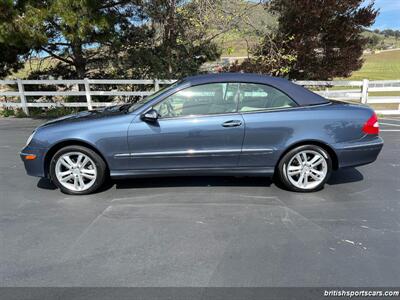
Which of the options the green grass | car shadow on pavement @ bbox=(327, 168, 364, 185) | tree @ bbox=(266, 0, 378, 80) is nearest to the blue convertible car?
car shadow on pavement @ bbox=(327, 168, 364, 185)

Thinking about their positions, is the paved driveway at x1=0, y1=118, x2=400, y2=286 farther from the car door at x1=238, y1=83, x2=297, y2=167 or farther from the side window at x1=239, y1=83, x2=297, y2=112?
the side window at x1=239, y1=83, x2=297, y2=112

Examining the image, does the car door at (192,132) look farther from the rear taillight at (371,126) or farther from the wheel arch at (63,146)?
the rear taillight at (371,126)

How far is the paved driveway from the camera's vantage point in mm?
2992

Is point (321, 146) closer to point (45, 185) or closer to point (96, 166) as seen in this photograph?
point (96, 166)

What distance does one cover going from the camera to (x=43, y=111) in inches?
512

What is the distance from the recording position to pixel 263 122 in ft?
14.9

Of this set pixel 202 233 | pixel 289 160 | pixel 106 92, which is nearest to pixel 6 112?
pixel 106 92

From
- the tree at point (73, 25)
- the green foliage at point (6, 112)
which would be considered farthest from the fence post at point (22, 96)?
the tree at point (73, 25)

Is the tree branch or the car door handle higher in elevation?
the tree branch

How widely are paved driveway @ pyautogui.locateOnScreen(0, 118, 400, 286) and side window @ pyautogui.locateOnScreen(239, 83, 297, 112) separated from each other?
1123mm

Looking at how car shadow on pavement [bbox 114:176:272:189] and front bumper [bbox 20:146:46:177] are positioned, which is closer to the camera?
front bumper [bbox 20:146:46:177]

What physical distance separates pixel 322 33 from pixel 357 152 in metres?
10.2

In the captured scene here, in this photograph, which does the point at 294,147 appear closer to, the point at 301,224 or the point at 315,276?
the point at 301,224

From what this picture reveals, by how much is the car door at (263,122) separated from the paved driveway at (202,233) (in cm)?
49
